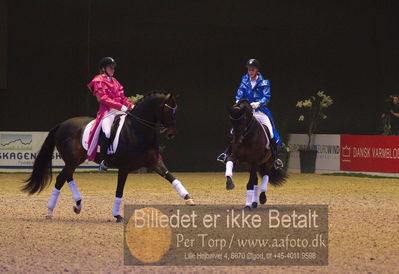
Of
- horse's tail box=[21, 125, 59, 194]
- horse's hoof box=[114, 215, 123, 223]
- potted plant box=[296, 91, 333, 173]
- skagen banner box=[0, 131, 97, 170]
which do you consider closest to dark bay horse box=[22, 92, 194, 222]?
horse's hoof box=[114, 215, 123, 223]

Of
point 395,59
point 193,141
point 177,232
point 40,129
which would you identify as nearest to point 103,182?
point 40,129

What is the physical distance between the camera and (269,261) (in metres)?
7.69

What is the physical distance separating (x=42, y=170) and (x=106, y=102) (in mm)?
1481

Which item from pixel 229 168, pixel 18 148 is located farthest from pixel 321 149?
pixel 229 168

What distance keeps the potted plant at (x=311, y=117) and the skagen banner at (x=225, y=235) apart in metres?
9.68

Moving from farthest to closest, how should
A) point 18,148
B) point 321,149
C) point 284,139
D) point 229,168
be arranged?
point 284,139, point 321,149, point 18,148, point 229,168

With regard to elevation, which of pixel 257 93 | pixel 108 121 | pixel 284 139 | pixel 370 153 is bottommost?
pixel 370 153

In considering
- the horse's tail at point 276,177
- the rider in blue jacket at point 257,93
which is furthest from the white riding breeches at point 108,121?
the horse's tail at point 276,177

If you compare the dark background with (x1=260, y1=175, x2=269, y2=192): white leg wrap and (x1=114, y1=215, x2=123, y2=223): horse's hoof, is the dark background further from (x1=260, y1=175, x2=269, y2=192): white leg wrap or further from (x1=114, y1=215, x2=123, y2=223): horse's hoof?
(x1=114, y1=215, x2=123, y2=223): horse's hoof

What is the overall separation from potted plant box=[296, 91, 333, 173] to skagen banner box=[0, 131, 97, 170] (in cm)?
643

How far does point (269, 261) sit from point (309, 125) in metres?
15.6

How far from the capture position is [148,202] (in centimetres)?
1334

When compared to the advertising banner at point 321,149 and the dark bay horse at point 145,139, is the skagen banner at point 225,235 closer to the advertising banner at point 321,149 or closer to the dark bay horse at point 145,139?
the dark bay horse at point 145,139

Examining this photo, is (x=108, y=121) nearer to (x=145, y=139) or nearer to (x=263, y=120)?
(x=145, y=139)
